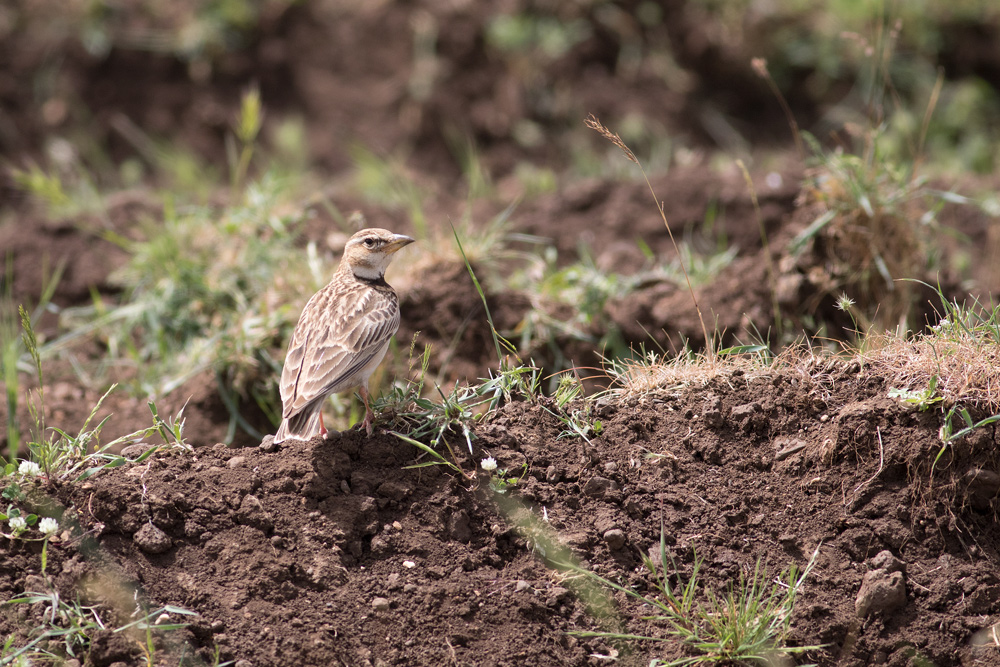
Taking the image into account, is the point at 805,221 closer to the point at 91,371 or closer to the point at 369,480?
the point at 369,480

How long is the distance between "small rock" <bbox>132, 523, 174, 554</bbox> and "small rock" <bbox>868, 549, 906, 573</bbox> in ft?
9.08

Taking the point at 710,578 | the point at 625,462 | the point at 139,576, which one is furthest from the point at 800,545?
the point at 139,576

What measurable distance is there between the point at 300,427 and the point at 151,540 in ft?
2.56

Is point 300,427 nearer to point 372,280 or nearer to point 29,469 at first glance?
point 29,469

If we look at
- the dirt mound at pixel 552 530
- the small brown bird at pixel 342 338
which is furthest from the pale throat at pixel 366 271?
the dirt mound at pixel 552 530

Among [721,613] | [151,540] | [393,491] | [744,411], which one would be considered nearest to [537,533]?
[393,491]

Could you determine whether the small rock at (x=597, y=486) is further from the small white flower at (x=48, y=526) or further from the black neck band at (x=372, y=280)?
the small white flower at (x=48, y=526)

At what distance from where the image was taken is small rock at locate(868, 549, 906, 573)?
3646 millimetres

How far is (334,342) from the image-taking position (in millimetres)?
4332

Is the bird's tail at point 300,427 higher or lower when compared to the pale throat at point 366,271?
lower

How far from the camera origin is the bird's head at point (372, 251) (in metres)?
4.95

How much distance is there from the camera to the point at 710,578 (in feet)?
12.1

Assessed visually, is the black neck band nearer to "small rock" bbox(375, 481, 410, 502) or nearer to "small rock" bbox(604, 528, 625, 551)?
"small rock" bbox(375, 481, 410, 502)

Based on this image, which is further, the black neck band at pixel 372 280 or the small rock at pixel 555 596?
the black neck band at pixel 372 280
